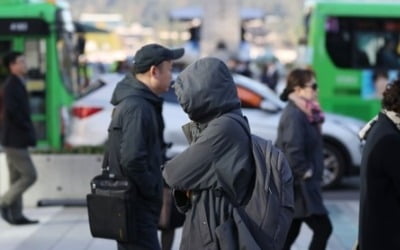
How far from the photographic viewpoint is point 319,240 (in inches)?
283

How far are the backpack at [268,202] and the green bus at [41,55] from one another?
11276mm

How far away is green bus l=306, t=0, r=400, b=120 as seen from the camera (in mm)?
16891

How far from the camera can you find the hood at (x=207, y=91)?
12.8 ft

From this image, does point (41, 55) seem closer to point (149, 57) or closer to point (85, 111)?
point (85, 111)

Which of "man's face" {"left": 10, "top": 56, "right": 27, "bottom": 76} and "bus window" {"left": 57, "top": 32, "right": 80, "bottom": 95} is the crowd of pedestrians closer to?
"man's face" {"left": 10, "top": 56, "right": 27, "bottom": 76}

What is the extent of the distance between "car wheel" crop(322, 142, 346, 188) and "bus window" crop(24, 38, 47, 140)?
4.77 metres

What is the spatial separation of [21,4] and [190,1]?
58.9 meters

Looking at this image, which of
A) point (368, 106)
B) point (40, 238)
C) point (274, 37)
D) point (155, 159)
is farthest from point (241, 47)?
point (274, 37)

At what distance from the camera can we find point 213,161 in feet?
12.7

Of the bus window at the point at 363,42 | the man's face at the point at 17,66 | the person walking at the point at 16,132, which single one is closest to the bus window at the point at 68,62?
the bus window at the point at 363,42

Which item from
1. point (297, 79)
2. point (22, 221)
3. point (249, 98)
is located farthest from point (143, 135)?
point (249, 98)

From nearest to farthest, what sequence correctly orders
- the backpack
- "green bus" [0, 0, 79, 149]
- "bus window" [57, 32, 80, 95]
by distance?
the backpack
"green bus" [0, 0, 79, 149]
"bus window" [57, 32, 80, 95]

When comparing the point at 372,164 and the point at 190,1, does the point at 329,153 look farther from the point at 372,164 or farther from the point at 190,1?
the point at 190,1

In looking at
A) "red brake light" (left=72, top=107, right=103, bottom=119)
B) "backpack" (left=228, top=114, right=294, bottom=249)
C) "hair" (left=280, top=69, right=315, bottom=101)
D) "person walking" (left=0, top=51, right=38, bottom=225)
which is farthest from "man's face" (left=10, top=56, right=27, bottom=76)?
"backpack" (left=228, top=114, right=294, bottom=249)
